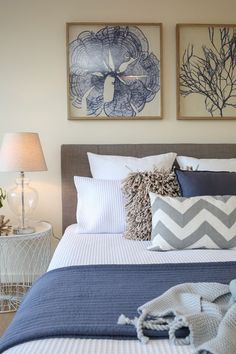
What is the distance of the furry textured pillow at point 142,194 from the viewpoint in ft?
6.89

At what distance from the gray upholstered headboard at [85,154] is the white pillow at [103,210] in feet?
1.30

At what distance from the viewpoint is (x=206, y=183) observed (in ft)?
6.84

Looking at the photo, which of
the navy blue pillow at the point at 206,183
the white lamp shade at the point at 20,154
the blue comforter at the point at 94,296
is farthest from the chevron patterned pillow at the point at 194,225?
the white lamp shade at the point at 20,154

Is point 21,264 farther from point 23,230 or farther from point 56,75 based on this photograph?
point 56,75

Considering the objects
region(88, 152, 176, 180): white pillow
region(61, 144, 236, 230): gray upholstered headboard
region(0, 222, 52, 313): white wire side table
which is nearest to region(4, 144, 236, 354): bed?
region(61, 144, 236, 230): gray upholstered headboard

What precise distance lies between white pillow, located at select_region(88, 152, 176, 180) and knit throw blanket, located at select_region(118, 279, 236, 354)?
131 cm

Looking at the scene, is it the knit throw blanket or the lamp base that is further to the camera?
the lamp base

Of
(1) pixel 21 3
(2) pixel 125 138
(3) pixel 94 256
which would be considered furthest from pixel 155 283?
(1) pixel 21 3

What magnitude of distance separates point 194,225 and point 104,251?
47 cm

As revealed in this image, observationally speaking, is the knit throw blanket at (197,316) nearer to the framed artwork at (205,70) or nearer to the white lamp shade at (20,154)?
the white lamp shade at (20,154)

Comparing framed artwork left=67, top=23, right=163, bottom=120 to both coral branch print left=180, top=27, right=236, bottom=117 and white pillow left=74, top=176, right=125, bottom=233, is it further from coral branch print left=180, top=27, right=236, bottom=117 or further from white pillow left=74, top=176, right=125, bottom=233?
white pillow left=74, top=176, right=125, bottom=233

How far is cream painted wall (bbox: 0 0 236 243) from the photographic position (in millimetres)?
2736

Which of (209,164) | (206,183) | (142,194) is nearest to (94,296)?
(142,194)

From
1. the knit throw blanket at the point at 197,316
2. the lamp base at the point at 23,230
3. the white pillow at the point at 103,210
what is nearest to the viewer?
the knit throw blanket at the point at 197,316
